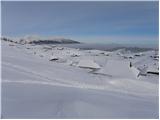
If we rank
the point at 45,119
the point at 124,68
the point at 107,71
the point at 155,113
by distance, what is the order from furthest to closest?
the point at 124,68
the point at 107,71
the point at 155,113
the point at 45,119

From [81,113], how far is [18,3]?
171 centimetres

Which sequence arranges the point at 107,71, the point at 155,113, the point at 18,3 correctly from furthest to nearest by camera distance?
1. the point at 107,71
2. the point at 18,3
3. the point at 155,113

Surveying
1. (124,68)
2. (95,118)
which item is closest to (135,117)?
(95,118)

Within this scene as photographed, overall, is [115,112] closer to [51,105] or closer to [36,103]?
[51,105]

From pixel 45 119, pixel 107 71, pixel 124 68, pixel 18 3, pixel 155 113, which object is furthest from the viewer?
pixel 124 68

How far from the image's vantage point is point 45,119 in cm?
198

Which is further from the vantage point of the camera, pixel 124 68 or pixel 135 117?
pixel 124 68

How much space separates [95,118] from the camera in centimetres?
205

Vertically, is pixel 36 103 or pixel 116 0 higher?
pixel 116 0

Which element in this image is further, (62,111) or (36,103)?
(36,103)

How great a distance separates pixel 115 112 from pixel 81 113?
1.19 feet

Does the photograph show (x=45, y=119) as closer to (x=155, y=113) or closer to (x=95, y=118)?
(x=95, y=118)

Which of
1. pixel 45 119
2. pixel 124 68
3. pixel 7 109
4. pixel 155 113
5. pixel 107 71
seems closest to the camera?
pixel 45 119

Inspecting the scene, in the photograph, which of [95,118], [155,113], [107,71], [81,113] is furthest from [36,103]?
[107,71]
